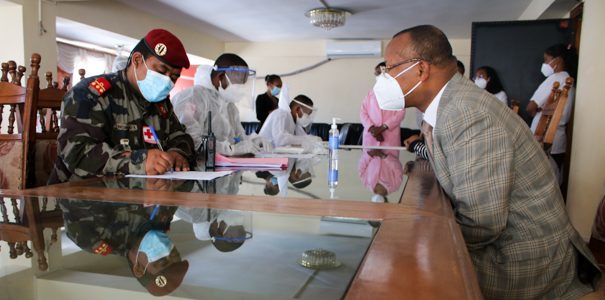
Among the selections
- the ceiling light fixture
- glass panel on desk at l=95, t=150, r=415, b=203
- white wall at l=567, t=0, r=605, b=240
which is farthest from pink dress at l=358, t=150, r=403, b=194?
the ceiling light fixture

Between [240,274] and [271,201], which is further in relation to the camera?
[271,201]

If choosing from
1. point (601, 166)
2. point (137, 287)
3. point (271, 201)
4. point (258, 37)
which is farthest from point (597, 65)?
point (258, 37)

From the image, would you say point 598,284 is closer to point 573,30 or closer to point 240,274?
point 240,274

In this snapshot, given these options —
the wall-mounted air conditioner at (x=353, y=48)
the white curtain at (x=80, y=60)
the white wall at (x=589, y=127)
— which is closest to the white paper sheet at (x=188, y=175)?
the white wall at (x=589, y=127)

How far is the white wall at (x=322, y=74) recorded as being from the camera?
25.7 ft

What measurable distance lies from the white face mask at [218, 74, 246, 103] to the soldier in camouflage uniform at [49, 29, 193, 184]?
950 millimetres

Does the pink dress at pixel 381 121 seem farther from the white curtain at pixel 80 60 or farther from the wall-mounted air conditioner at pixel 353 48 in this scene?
the white curtain at pixel 80 60

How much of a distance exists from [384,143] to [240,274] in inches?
144

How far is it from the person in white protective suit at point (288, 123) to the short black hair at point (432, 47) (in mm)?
1962

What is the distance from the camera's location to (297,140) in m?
3.84

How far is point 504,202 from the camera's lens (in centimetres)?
100

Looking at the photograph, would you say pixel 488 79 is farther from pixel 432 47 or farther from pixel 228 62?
pixel 432 47

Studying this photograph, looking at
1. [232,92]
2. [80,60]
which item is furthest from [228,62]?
[80,60]

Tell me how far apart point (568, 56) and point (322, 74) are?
488 cm
